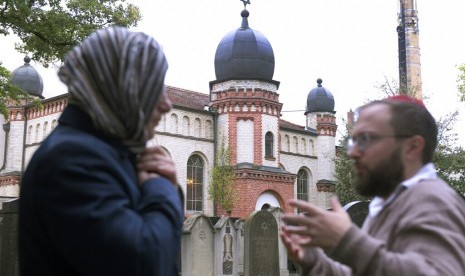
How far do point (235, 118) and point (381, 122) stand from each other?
31.8 metres

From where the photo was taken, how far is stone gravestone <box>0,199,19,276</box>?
756cm

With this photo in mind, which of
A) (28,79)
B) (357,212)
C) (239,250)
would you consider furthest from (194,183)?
(357,212)

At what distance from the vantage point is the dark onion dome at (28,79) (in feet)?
118

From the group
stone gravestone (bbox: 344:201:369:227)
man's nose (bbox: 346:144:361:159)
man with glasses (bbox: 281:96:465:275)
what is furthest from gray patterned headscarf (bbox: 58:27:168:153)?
stone gravestone (bbox: 344:201:369:227)

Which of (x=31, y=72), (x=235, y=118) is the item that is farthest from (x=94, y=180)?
(x=31, y=72)

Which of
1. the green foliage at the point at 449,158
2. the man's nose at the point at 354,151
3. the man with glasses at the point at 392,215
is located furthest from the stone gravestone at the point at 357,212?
the green foliage at the point at 449,158

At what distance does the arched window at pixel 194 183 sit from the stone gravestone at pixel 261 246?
20.0 meters

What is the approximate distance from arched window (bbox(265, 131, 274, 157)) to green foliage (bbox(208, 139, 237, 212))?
3005mm

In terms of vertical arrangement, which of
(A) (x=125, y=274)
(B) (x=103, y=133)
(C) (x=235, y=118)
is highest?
(C) (x=235, y=118)

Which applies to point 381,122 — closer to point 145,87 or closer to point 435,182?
point 435,182

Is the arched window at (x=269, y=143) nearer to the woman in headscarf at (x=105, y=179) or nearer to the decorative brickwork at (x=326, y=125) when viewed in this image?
the decorative brickwork at (x=326, y=125)

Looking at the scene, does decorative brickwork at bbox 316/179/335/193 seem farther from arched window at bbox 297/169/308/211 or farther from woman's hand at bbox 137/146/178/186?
woman's hand at bbox 137/146/178/186

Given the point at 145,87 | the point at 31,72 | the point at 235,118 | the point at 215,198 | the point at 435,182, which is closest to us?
the point at 145,87

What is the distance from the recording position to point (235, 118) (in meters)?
33.8
